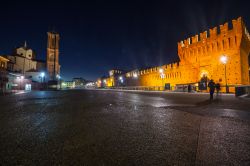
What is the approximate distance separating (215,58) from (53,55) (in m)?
65.8

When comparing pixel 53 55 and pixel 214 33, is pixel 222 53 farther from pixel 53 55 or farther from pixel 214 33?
pixel 53 55

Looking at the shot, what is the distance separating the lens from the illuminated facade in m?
26.0

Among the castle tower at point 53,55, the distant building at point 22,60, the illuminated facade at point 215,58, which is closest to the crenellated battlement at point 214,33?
the illuminated facade at point 215,58

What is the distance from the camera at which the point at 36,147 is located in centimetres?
255

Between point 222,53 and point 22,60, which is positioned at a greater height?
point 22,60

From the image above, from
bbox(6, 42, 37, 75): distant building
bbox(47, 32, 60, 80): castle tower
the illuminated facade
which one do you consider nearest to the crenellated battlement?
the illuminated facade

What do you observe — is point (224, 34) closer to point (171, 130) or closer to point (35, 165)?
point (171, 130)

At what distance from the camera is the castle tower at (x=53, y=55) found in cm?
6844

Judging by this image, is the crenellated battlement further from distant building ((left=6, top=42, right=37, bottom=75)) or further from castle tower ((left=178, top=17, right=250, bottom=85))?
distant building ((left=6, top=42, right=37, bottom=75))

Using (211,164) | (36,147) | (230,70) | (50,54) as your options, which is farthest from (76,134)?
(50,54)

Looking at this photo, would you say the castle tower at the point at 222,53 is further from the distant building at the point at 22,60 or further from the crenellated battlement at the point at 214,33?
the distant building at the point at 22,60

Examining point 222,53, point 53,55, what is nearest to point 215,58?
point 222,53

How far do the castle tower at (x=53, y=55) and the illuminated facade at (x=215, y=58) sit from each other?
168 ft

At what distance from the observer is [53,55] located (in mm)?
70812
